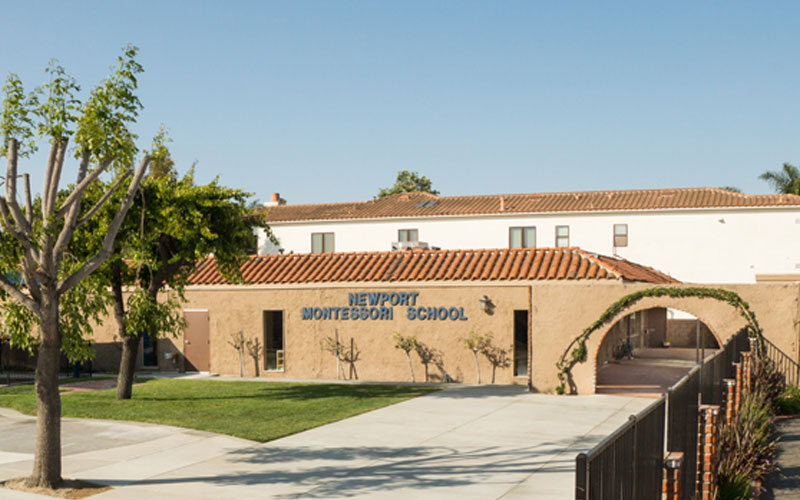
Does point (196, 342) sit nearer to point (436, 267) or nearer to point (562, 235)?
point (436, 267)

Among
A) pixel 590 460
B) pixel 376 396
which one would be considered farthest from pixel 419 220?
pixel 590 460

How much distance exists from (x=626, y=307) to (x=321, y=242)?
2705 centimetres

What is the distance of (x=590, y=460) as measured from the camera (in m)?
4.56

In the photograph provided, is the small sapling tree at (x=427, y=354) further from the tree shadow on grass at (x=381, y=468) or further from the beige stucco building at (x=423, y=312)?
the tree shadow on grass at (x=381, y=468)

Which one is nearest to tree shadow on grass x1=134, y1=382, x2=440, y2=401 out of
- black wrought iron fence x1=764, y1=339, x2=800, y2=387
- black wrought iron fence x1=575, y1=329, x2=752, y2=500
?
black wrought iron fence x1=764, y1=339, x2=800, y2=387

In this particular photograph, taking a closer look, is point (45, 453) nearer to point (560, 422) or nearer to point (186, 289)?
point (560, 422)

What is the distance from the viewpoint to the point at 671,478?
7461 mm

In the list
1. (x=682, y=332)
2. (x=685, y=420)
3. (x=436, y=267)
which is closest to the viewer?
(x=685, y=420)

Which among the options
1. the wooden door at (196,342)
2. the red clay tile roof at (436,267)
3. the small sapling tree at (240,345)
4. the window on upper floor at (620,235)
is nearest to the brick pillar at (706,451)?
the red clay tile roof at (436,267)

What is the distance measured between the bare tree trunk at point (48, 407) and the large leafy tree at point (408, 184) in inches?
2414

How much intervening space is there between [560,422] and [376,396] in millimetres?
5680

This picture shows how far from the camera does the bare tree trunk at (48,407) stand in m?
11.0

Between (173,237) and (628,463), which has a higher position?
(173,237)

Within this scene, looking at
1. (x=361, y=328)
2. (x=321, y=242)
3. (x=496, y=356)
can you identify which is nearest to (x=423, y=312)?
(x=361, y=328)
